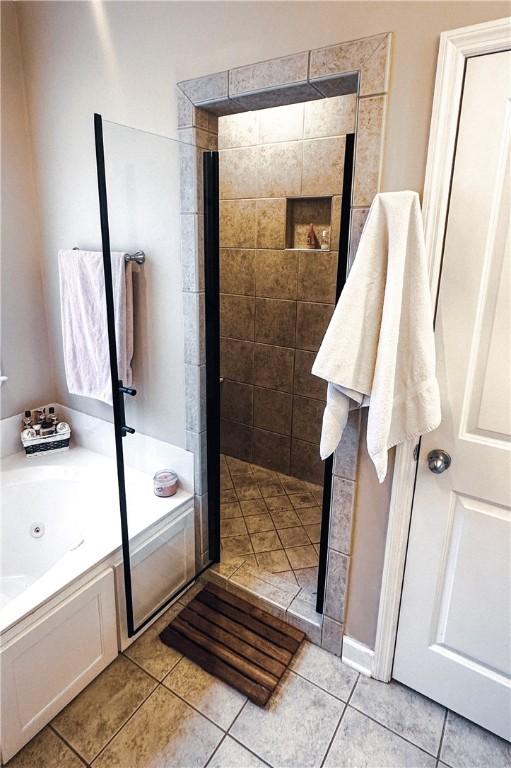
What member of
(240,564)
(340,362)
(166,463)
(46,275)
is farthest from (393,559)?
(46,275)

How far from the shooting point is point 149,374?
1.99 m

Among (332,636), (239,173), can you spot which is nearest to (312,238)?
(239,173)

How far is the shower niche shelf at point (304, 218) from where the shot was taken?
98.6 inches

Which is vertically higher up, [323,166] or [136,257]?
[323,166]

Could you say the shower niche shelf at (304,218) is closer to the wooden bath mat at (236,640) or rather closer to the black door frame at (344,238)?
the black door frame at (344,238)

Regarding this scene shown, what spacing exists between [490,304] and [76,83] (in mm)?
1851

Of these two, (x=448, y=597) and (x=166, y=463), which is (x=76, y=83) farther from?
(x=448, y=597)

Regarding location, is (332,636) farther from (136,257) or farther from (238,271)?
(238,271)

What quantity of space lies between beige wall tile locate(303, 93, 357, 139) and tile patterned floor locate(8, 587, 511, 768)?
8.20 ft

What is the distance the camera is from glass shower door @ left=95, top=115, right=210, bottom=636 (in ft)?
5.21

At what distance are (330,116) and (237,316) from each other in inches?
48.2

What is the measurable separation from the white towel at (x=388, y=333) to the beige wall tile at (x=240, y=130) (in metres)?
1.65

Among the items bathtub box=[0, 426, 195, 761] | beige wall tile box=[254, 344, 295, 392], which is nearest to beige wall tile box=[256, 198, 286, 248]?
beige wall tile box=[254, 344, 295, 392]

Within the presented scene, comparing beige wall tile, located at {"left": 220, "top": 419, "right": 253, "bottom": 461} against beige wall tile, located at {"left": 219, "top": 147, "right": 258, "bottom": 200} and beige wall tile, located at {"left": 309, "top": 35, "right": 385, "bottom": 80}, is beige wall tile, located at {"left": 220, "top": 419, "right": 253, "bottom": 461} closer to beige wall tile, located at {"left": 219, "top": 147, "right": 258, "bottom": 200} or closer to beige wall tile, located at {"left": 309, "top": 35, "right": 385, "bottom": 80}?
beige wall tile, located at {"left": 219, "top": 147, "right": 258, "bottom": 200}
